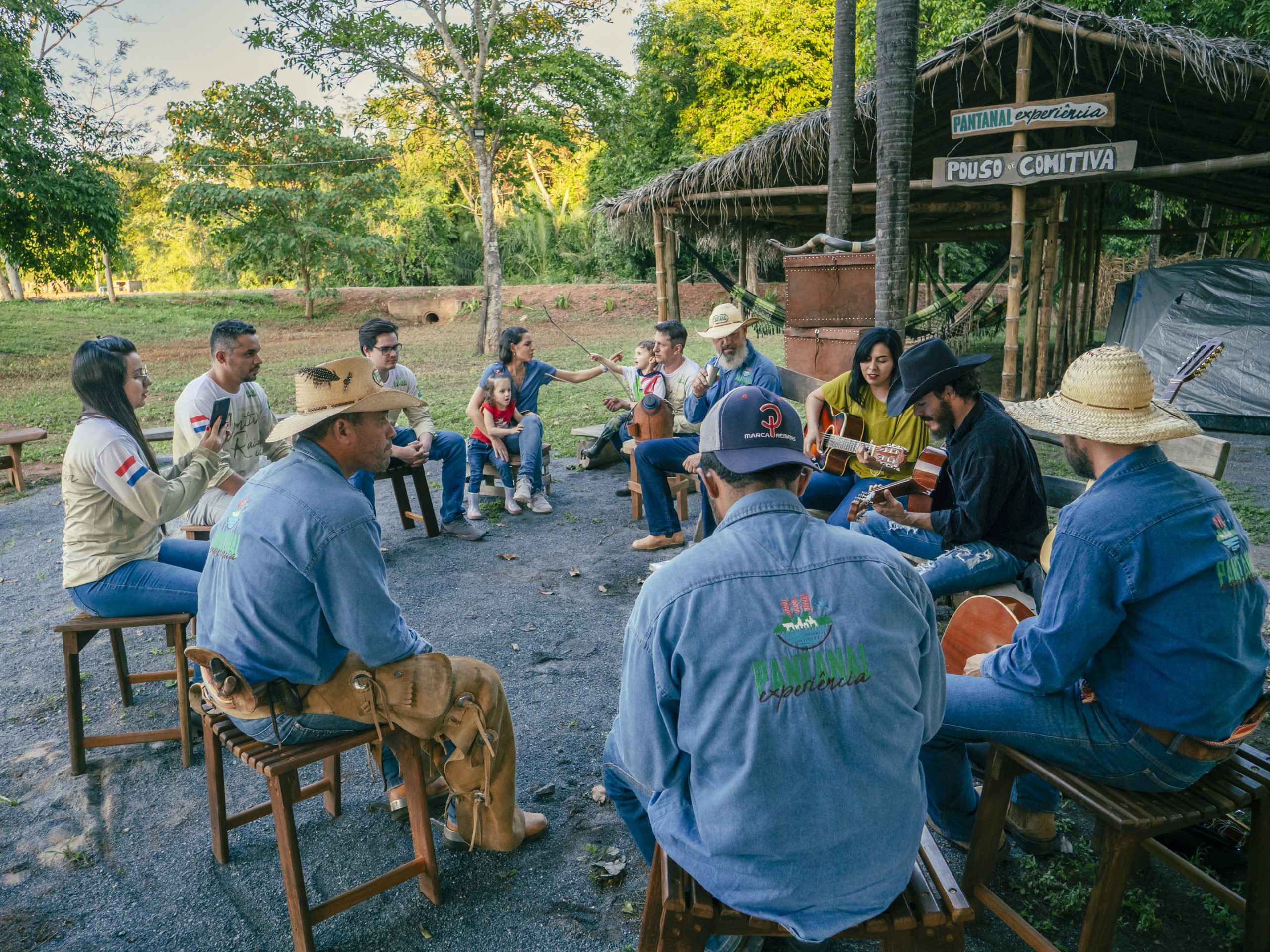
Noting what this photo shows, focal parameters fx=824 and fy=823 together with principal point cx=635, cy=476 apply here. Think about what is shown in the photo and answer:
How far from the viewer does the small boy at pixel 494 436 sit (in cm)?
691

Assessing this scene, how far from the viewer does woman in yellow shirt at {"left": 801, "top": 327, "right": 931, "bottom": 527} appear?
473 cm

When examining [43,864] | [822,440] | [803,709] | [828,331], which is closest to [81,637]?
[43,864]

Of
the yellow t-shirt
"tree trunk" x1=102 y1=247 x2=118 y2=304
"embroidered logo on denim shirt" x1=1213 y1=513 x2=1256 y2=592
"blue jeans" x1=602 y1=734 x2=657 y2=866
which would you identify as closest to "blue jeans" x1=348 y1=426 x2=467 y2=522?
the yellow t-shirt

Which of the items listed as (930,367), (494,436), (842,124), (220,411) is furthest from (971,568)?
(842,124)

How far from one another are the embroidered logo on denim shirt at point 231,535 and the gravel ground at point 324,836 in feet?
3.94

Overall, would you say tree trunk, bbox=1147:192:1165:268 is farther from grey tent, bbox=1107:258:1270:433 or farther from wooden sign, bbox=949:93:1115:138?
wooden sign, bbox=949:93:1115:138

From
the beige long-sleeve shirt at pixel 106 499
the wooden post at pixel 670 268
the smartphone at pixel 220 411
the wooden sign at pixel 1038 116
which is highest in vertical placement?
the wooden sign at pixel 1038 116

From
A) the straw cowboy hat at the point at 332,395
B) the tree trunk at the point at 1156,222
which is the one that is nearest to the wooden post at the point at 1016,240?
the straw cowboy hat at the point at 332,395

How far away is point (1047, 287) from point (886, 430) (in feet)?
22.4

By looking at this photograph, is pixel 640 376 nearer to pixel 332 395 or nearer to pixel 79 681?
pixel 332 395

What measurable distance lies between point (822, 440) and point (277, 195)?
65.1 feet

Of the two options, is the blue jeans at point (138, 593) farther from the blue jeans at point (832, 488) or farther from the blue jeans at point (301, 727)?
the blue jeans at point (832, 488)

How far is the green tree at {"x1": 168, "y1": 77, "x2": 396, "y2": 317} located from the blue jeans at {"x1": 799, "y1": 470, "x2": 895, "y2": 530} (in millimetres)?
18928

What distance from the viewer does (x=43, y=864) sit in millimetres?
2957
